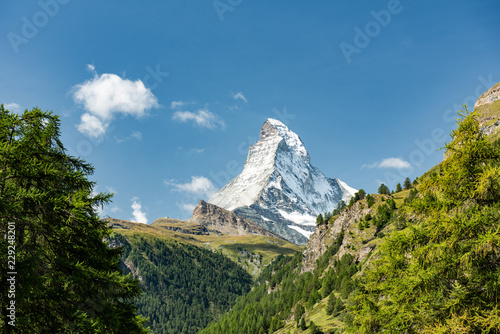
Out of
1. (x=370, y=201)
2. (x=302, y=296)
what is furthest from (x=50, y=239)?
(x=370, y=201)

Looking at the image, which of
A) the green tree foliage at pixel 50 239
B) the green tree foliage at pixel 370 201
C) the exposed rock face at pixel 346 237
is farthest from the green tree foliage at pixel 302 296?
the green tree foliage at pixel 50 239

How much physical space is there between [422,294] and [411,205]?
3.78 metres

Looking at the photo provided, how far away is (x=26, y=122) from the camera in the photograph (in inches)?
447

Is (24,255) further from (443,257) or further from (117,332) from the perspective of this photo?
(443,257)

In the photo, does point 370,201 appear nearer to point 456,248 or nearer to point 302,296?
point 302,296

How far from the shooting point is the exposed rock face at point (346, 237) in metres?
124

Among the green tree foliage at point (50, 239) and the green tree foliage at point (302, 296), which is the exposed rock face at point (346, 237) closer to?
the green tree foliage at point (302, 296)

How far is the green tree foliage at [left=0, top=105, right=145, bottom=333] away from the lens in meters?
9.34

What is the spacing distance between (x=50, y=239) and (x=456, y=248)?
622 inches

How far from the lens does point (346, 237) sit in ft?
451

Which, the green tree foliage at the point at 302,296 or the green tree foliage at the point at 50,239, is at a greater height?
the green tree foliage at the point at 50,239

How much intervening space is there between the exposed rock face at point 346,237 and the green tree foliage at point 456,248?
109 meters

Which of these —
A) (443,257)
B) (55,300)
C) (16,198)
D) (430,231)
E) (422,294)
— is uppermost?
(16,198)

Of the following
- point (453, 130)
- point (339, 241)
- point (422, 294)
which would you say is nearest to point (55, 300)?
point (422, 294)
